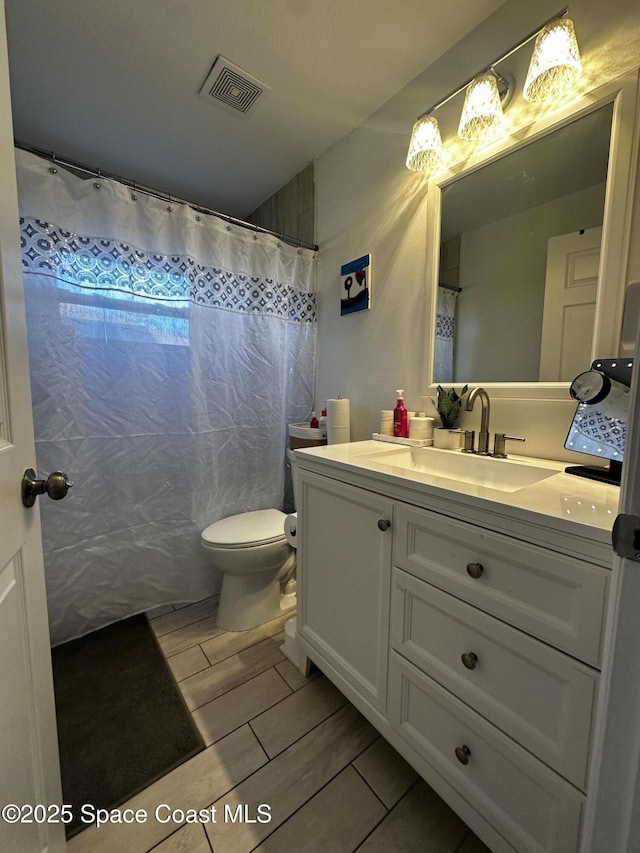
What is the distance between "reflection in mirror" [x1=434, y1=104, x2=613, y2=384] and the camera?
3.21 feet

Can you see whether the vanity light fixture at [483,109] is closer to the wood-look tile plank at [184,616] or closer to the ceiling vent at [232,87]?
Result: the ceiling vent at [232,87]

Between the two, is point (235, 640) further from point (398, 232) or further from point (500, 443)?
point (398, 232)

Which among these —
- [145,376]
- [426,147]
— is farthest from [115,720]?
[426,147]

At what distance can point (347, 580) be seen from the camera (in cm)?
105

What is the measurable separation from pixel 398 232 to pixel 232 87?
2.95 ft

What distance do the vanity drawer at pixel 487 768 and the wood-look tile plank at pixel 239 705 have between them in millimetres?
501

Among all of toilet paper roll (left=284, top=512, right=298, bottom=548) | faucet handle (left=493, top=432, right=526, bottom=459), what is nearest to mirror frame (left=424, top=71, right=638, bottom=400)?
faucet handle (left=493, top=432, right=526, bottom=459)

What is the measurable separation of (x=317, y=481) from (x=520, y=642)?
0.66 m

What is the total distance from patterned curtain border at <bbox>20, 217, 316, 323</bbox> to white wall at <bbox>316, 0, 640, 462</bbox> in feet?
1.08

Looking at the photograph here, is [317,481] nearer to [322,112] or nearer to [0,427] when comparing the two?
[0,427]

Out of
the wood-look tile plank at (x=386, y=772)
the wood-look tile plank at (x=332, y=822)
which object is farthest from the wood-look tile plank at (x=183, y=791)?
the wood-look tile plank at (x=386, y=772)

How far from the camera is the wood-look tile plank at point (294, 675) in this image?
4.14 ft

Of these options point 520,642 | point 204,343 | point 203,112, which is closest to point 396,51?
point 203,112

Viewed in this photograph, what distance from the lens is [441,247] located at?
4.39 ft
